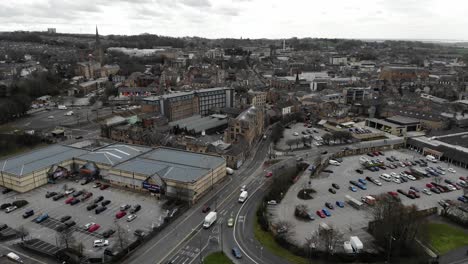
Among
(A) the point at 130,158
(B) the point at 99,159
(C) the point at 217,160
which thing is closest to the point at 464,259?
(C) the point at 217,160

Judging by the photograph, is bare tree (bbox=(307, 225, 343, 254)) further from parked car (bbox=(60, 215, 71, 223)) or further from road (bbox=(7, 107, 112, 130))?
road (bbox=(7, 107, 112, 130))

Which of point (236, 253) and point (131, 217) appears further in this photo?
point (131, 217)

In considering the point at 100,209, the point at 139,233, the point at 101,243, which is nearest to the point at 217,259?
the point at 139,233

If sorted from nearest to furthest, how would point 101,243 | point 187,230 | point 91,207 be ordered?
point 101,243
point 187,230
point 91,207

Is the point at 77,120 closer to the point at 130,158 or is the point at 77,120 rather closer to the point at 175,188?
the point at 130,158

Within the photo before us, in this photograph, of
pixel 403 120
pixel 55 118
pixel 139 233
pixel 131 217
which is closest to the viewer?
pixel 139 233

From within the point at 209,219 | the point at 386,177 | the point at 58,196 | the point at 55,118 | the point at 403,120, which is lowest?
the point at 58,196

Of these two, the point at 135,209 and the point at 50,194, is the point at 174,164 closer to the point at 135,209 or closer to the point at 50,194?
the point at 135,209
